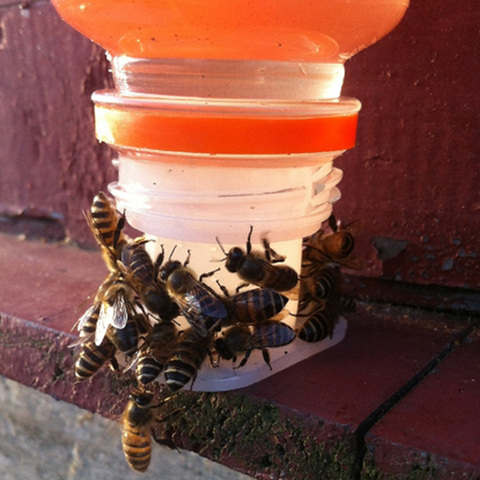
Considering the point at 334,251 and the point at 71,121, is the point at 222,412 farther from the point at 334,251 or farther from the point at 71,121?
the point at 71,121

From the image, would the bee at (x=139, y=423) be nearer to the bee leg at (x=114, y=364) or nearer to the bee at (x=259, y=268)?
the bee leg at (x=114, y=364)

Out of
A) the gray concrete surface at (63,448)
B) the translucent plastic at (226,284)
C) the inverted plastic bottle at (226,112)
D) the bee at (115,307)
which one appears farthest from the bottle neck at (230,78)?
the gray concrete surface at (63,448)

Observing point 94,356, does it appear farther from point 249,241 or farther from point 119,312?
point 249,241

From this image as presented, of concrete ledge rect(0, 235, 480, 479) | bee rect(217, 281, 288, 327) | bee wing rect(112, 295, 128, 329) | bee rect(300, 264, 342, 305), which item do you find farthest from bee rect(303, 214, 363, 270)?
bee wing rect(112, 295, 128, 329)

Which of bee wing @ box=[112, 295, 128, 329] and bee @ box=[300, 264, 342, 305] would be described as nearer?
bee wing @ box=[112, 295, 128, 329]

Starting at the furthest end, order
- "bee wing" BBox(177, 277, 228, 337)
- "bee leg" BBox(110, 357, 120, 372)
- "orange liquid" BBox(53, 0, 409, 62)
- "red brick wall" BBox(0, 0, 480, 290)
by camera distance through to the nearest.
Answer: "red brick wall" BBox(0, 0, 480, 290) < "bee leg" BBox(110, 357, 120, 372) < "bee wing" BBox(177, 277, 228, 337) < "orange liquid" BBox(53, 0, 409, 62)

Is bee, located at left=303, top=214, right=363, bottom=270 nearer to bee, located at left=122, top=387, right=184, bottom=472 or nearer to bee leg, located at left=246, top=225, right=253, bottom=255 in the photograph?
bee leg, located at left=246, top=225, right=253, bottom=255

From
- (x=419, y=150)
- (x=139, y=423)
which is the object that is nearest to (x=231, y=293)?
(x=139, y=423)

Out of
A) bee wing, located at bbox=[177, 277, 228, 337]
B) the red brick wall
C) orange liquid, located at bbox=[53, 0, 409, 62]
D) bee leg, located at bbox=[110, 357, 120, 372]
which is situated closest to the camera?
orange liquid, located at bbox=[53, 0, 409, 62]
